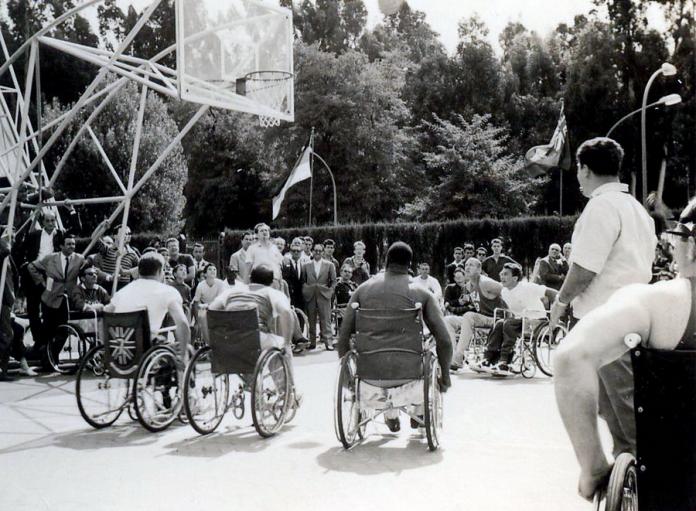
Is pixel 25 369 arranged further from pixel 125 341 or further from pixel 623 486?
pixel 623 486

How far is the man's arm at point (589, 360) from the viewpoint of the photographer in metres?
2.58

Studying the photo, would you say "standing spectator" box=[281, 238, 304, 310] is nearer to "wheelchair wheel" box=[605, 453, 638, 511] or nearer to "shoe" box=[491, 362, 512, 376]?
"shoe" box=[491, 362, 512, 376]

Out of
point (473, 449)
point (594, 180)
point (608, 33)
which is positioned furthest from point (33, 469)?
point (608, 33)

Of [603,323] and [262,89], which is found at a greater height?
[262,89]

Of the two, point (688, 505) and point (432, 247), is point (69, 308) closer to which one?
point (688, 505)

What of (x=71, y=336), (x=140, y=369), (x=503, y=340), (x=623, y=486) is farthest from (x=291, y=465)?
(x=71, y=336)

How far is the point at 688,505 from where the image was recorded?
9.09 ft

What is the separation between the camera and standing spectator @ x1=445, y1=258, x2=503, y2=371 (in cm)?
1290

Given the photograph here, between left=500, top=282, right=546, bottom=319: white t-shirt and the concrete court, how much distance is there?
8.77ft

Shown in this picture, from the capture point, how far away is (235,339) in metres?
8.06

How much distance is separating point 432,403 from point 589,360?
4.82 meters

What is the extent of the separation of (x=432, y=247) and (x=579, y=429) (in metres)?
29.4

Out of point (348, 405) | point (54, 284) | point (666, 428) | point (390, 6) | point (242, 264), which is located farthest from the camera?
point (390, 6)

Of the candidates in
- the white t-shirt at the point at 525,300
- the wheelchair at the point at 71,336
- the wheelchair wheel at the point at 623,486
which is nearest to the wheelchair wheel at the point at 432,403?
the wheelchair wheel at the point at 623,486
